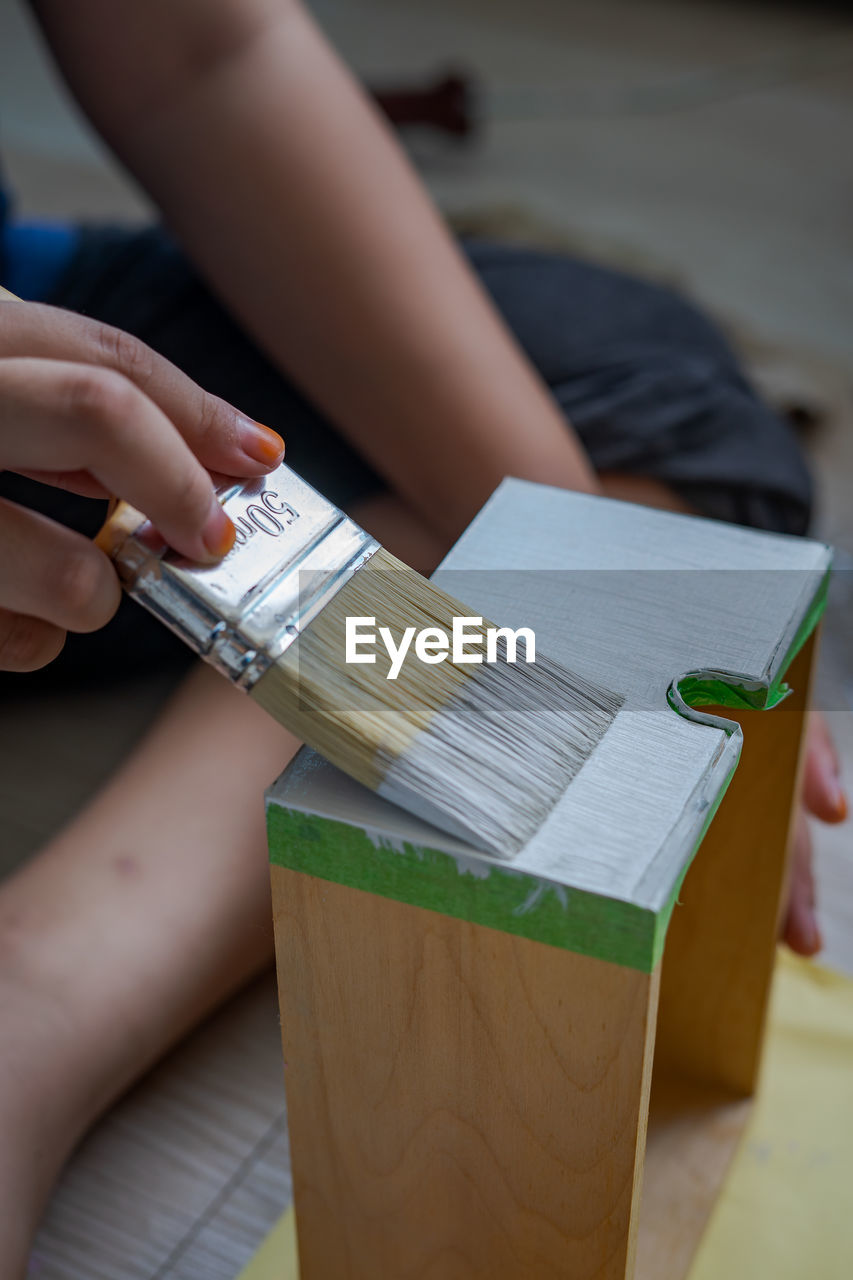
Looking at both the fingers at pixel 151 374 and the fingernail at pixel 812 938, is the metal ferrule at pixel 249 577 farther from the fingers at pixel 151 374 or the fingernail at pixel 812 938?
the fingernail at pixel 812 938

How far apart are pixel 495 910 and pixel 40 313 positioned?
198 millimetres

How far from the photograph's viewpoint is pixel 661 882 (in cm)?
31

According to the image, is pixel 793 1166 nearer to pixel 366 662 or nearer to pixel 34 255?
pixel 366 662

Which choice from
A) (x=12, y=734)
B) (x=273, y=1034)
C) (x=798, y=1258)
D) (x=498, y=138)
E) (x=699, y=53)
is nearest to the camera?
(x=798, y=1258)

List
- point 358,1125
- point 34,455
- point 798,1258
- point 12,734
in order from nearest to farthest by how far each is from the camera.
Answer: point 34,455 → point 358,1125 → point 798,1258 → point 12,734

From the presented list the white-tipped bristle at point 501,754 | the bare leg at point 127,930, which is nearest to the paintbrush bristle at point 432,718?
the white-tipped bristle at point 501,754

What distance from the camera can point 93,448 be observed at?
0.28m

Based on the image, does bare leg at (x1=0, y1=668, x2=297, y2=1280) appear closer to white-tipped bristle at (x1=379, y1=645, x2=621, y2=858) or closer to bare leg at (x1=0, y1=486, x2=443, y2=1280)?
bare leg at (x1=0, y1=486, x2=443, y2=1280)

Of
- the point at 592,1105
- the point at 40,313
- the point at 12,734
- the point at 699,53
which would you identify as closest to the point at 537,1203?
the point at 592,1105

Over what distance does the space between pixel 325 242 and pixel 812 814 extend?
39 centimetres

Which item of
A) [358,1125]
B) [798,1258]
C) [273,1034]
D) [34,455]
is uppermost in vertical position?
[34,455]

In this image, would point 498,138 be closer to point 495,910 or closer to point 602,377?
point 602,377

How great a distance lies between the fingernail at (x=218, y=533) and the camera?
30 centimetres

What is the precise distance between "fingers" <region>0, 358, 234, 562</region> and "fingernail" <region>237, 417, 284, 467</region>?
0.10ft
